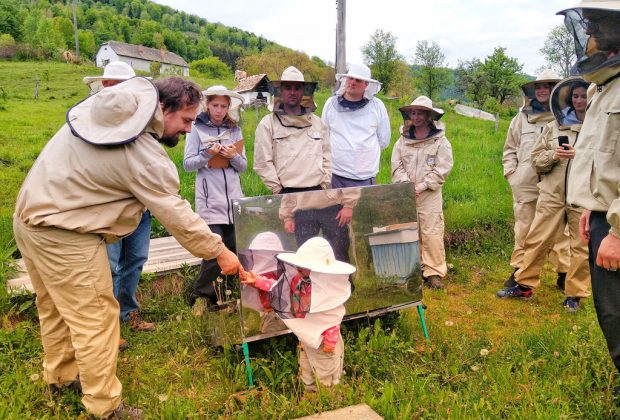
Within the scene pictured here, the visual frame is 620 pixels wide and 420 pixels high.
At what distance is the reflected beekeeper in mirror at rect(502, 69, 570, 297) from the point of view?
541cm

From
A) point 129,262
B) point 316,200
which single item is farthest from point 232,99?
point 129,262

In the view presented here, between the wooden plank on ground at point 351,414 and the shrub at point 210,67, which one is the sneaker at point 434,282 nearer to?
the wooden plank on ground at point 351,414

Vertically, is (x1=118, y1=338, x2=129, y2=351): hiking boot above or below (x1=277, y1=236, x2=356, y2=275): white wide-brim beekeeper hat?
below

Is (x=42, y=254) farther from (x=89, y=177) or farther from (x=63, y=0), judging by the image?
(x=63, y=0)

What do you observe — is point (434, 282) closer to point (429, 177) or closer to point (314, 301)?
point (429, 177)

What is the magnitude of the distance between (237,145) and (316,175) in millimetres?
932

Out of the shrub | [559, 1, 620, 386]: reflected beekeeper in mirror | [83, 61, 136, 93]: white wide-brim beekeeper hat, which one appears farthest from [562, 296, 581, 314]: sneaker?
the shrub

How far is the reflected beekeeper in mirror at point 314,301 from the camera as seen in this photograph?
3115mm

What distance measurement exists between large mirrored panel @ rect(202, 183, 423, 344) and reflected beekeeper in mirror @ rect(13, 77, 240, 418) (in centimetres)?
46

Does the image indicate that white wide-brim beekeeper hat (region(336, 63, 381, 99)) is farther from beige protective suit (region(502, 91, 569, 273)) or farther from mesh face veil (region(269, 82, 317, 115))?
beige protective suit (region(502, 91, 569, 273))

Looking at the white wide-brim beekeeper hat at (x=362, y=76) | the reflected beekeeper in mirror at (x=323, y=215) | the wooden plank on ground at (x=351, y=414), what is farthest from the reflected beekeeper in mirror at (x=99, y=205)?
the white wide-brim beekeeper hat at (x=362, y=76)

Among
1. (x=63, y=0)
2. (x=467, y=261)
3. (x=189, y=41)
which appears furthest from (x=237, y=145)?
(x=63, y=0)

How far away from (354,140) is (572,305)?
10.3 ft

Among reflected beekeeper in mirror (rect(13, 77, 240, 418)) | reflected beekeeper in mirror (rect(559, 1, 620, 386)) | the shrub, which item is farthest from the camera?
the shrub
